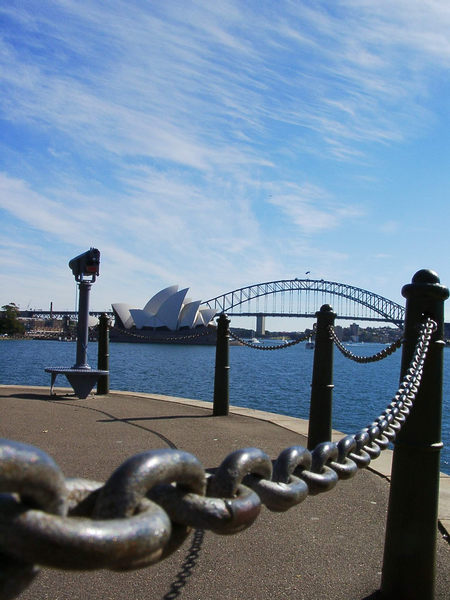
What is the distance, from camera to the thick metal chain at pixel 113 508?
0.74m

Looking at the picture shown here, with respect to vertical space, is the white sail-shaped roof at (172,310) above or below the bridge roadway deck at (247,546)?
above

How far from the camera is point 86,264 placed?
9.62 m

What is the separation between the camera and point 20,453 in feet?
2.53

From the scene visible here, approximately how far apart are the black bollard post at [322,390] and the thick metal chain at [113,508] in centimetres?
428

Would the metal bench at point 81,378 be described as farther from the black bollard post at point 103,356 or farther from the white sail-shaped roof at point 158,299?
the white sail-shaped roof at point 158,299

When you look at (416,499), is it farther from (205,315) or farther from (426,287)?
(205,315)

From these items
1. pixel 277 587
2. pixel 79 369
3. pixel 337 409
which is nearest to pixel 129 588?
pixel 277 587

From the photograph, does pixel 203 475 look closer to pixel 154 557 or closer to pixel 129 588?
pixel 154 557

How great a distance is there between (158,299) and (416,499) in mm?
94698

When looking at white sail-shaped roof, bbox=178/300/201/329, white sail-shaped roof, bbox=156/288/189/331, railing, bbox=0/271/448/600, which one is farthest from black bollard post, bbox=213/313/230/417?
white sail-shaped roof, bbox=178/300/201/329

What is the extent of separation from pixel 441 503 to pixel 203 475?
3438 millimetres

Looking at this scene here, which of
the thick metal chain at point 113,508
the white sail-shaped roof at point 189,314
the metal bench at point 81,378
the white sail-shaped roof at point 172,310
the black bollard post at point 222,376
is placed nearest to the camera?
the thick metal chain at point 113,508

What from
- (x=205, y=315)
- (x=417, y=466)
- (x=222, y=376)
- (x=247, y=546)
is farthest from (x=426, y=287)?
(x=205, y=315)

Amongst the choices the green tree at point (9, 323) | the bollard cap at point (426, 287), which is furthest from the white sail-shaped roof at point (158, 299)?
the bollard cap at point (426, 287)
